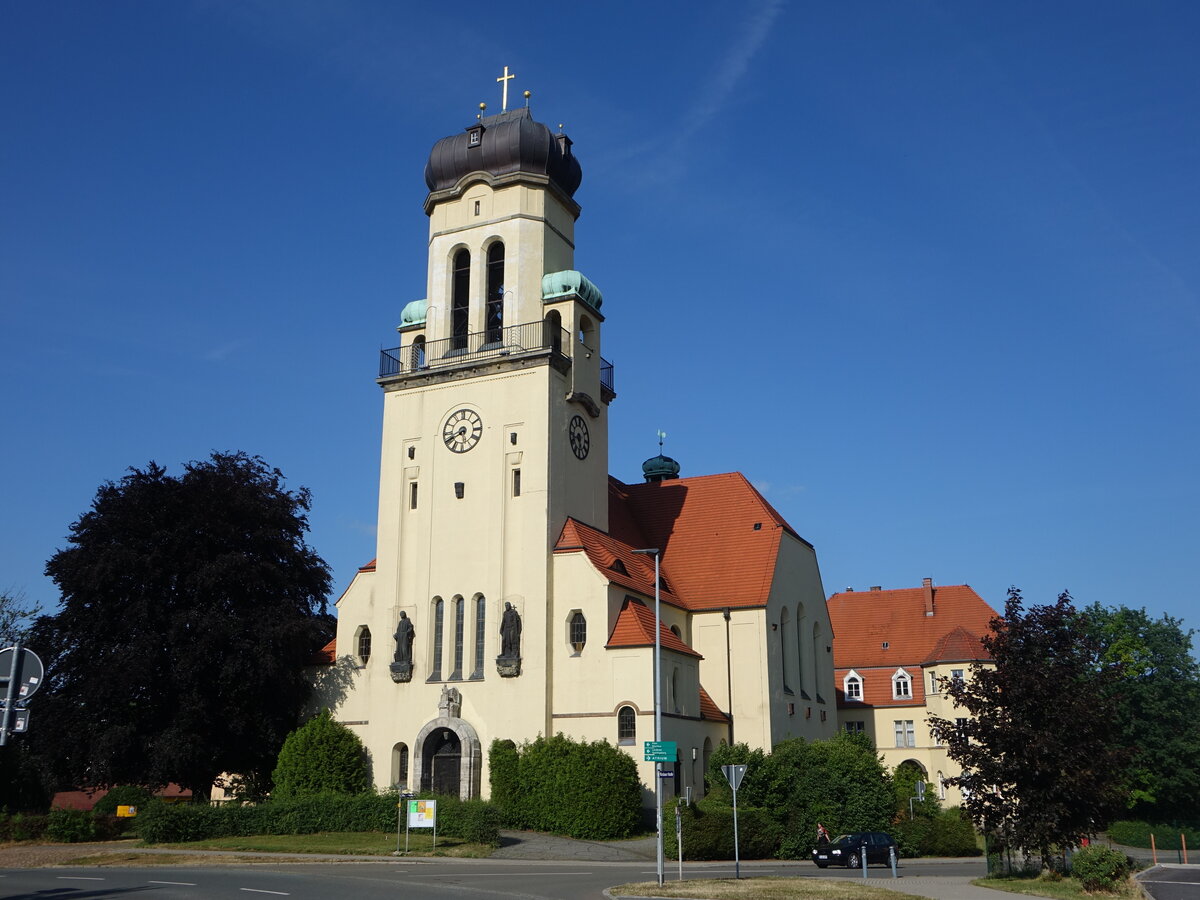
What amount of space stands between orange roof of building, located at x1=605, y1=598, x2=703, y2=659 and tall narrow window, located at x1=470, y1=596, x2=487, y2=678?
451 centimetres

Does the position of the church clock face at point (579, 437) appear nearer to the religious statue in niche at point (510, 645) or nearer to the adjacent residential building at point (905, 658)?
the religious statue in niche at point (510, 645)

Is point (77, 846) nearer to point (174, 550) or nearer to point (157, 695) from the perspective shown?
point (157, 695)

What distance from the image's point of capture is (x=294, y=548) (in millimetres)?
42000

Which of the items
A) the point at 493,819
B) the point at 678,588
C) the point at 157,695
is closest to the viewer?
the point at 493,819

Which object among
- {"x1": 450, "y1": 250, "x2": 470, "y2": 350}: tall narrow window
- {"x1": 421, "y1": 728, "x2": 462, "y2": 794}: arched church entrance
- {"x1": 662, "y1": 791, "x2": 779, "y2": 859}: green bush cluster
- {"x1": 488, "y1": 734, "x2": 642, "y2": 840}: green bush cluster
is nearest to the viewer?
{"x1": 662, "y1": 791, "x2": 779, "y2": 859}: green bush cluster

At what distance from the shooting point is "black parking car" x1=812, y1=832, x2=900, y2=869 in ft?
96.3

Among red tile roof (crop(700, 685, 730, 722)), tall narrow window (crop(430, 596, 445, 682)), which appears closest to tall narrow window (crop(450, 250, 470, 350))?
tall narrow window (crop(430, 596, 445, 682))

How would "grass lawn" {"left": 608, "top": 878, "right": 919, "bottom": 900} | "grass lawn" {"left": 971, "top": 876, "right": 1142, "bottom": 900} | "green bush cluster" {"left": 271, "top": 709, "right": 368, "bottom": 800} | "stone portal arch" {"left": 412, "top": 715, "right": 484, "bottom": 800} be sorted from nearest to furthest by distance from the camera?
1. "grass lawn" {"left": 608, "top": 878, "right": 919, "bottom": 900}
2. "grass lawn" {"left": 971, "top": 876, "right": 1142, "bottom": 900}
3. "stone portal arch" {"left": 412, "top": 715, "right": 484, "bottom": 800}
4. "green bush cluster" {"left": 271, "top": 709, "right": 368, "bottom": 800}

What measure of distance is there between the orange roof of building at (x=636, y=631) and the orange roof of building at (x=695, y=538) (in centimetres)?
99

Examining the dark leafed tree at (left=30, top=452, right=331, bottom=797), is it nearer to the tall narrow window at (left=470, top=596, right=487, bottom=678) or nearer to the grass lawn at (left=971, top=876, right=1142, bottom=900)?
the tall narrow window at (left=470, top=596, right=487, bottom=678)

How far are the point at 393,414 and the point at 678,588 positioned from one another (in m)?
13.0

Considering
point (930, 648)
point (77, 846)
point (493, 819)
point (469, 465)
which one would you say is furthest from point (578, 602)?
point (930, 648)

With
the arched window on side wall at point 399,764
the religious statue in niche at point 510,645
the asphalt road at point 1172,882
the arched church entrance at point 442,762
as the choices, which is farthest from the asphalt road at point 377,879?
the arched window on side wall at point 399,764

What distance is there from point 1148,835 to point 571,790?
29.0 meters
